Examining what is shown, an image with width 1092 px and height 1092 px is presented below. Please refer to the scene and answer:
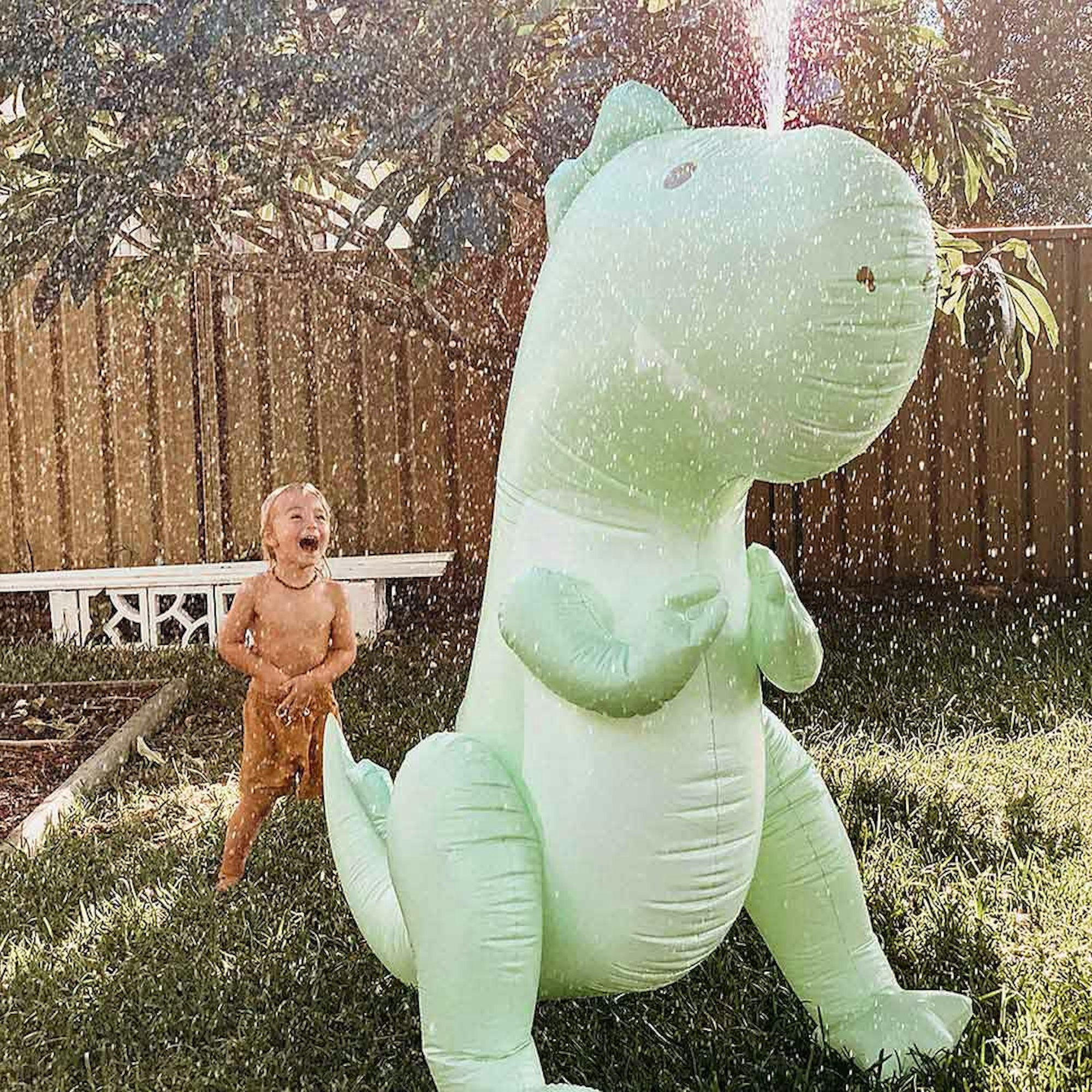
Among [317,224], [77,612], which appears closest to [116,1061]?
[317,224]

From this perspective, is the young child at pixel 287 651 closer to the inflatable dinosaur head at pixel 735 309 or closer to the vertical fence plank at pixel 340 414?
the inflatable dinosaur head at pixel 735 309

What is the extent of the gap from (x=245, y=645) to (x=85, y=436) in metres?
4.15

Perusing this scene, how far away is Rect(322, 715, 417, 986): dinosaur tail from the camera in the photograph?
85.8 inches

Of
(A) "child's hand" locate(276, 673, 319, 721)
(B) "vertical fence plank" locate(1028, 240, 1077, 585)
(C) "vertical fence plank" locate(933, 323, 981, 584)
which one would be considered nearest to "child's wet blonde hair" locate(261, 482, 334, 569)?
(A) "child's hand" locate(276, 673, 319, 721)

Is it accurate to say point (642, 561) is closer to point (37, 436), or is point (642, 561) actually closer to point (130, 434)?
point (130, 434)

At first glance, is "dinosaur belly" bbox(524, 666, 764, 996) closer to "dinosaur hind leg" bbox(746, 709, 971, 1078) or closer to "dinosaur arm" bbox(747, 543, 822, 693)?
"dinosaur arm" bbox(747, 543, 822, 693)

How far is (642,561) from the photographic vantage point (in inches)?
74.9

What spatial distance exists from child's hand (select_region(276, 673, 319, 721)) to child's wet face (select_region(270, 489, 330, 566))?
0.98 feet

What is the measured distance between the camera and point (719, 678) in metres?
1.96

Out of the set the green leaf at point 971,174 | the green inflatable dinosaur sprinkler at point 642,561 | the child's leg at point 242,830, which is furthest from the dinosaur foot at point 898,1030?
the green leaf at point 971,174

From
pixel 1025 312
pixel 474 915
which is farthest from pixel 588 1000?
pixel 1025 312

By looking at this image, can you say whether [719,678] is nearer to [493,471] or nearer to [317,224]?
[317,224]

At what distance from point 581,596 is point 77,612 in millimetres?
5501

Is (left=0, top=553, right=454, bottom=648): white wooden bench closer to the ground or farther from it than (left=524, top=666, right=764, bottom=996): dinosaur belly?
closer to the ground
